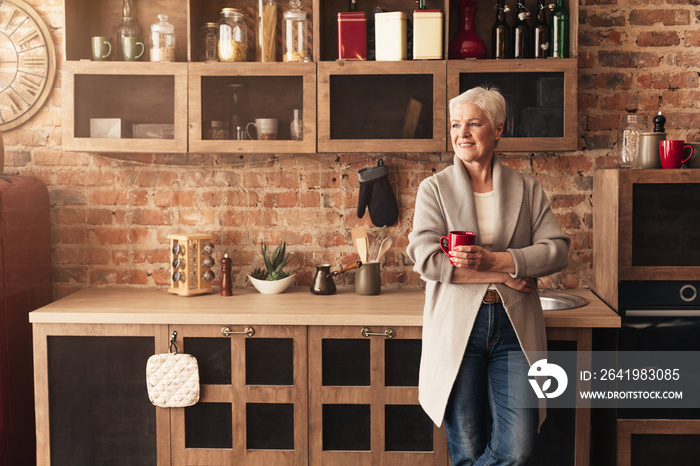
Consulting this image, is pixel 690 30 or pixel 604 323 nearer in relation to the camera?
pixel 604 323

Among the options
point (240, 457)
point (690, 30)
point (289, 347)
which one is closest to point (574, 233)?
point (690, 30)

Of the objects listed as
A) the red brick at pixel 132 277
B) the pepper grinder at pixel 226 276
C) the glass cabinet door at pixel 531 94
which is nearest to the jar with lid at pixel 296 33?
the glass cabinet door at pixel 531 94

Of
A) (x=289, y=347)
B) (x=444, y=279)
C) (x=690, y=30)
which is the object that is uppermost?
(x=690, y=30)

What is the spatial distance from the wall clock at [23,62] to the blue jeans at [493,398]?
238 centimetres

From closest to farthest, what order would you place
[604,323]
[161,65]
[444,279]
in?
[444,279] → [604,323] → [161,65]

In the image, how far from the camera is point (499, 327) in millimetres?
2018

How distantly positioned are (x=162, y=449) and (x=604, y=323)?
1829 millimetres

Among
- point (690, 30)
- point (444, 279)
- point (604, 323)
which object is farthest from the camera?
point (690, 30)

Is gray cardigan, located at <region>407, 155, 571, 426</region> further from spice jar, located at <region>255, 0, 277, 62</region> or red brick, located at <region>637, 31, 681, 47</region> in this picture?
red brick, located at <region>637, 31, 681, 47</region>

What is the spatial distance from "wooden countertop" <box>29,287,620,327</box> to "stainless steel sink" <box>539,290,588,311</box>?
5 centimetres

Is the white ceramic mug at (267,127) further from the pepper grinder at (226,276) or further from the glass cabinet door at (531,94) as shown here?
the glass cabinet door at (531,94)

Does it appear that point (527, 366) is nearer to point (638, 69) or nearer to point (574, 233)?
point (574, 233)

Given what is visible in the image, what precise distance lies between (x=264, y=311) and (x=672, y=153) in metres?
Answer: 1.76

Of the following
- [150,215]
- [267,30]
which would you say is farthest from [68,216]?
[267,30]
